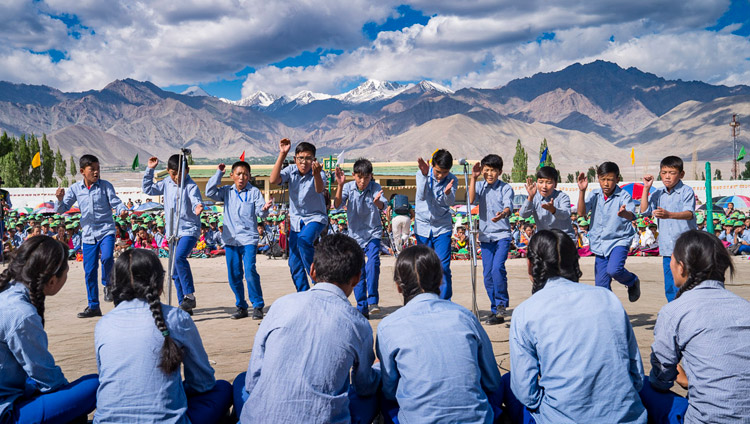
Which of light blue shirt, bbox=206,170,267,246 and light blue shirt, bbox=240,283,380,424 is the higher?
light blue shirt, bbox=206,170,267,246

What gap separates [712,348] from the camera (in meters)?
2.98

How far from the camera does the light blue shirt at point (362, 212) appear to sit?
7.85 metres

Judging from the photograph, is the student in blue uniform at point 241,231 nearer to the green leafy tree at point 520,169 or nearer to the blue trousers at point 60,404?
the blue trousers at point 60,404

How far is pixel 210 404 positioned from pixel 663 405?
2.52 m

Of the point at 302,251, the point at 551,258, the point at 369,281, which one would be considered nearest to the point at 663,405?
the point at 551,258

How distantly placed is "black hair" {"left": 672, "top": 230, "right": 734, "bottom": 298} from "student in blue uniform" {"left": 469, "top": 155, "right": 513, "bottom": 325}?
3.83 m

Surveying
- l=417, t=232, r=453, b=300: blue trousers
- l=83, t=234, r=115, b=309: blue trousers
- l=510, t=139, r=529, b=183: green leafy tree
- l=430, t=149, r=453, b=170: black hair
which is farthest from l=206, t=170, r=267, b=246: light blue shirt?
l=510, t=139, r=529, b=183: green leafy tree

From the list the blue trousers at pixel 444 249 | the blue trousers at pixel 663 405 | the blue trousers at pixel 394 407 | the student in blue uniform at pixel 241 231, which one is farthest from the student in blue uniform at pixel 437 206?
the blue trousers at pixel 663 405

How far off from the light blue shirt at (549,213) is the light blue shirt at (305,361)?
480cm

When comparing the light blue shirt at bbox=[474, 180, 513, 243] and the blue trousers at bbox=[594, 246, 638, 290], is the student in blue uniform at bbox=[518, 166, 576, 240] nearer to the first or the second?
the light blue shirt at bbox=[474, 180, 513, 243]

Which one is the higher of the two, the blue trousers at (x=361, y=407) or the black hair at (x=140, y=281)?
the black hair at (x=140, y=281)

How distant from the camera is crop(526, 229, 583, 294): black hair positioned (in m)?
3.42

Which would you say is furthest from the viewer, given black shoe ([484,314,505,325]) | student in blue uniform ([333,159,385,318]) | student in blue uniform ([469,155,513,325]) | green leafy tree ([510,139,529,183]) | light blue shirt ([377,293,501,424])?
green leafy tree ([510,139,529,183])

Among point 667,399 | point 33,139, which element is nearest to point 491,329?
point 667,399
